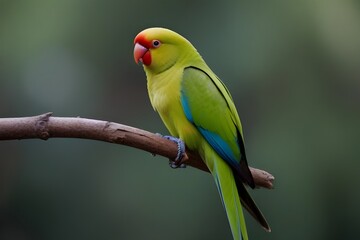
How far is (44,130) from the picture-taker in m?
1.86

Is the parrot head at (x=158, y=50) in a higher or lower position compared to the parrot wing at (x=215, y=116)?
higher

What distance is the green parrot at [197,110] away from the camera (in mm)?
2205

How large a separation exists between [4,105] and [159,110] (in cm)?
190

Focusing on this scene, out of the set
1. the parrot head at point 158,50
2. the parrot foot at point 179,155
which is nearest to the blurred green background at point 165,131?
the parrot head at point 158,50

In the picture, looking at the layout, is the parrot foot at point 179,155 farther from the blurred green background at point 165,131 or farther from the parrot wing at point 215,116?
the blurred green background at point 165,131

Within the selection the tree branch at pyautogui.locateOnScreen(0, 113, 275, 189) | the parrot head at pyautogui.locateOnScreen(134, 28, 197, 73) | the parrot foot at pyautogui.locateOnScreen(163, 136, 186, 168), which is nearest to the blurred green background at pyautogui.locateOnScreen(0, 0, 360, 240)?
the parrot head at pyautogui.locateOnScreen(134, 28, 197, 73)

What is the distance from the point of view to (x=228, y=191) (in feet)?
7.17

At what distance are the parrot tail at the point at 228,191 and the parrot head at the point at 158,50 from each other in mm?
360

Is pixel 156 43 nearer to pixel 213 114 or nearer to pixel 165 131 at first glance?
pixel 213 114

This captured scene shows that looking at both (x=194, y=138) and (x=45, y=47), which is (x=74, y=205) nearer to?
(x=45, y=47)

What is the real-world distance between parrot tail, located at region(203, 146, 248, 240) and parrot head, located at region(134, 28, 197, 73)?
36 centimetres

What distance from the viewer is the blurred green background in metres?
3.82

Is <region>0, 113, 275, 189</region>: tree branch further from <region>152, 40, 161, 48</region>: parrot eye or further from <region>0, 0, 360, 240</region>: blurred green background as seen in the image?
<region>0, 0, 360, 240</region>: blurred green background

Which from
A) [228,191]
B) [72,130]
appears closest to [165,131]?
[228,191]
